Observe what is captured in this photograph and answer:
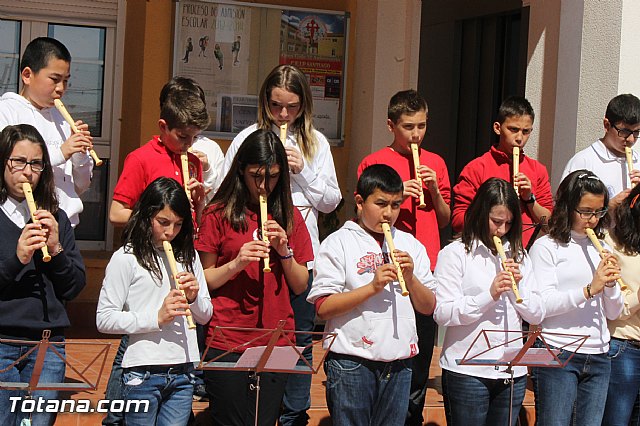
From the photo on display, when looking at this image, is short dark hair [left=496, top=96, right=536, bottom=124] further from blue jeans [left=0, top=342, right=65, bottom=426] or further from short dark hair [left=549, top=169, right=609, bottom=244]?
blue jeans [left=0, top=342, right=65, bottom=426]

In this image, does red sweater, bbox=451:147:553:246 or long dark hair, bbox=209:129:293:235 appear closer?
long dark hair, bbox=209:129:293:235

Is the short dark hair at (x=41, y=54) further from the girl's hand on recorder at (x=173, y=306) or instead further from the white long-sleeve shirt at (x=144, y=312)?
the girl's hand on recorder at (x=173, y=306)

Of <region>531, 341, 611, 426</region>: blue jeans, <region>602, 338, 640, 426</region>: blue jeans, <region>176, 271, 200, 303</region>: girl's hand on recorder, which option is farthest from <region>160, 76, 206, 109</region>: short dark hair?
<region>602, 338, 640, 426</region>: blue jeans

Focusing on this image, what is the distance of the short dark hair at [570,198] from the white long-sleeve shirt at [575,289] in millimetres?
53

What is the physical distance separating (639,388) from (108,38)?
5479 mm

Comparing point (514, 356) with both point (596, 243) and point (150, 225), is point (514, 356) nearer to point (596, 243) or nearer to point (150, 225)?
point (596, 243)

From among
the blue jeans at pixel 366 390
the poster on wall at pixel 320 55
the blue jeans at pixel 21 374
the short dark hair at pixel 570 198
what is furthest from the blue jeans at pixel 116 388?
the poster on wall at pixel 320 55

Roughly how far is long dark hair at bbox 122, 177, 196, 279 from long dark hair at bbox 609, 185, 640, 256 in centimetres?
232

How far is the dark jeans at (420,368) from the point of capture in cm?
554

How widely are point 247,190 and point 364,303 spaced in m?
0.74

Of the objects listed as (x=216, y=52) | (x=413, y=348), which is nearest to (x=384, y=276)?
(x=413, y=348)

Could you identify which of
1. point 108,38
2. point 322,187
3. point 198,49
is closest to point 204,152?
point 322,187

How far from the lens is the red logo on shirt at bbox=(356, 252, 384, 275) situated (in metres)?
4.74

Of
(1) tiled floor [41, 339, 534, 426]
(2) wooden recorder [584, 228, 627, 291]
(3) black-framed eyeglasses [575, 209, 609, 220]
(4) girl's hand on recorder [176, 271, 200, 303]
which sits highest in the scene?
(3) black-framed eyeglasses [575, 209, 609, 220]
